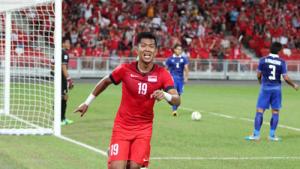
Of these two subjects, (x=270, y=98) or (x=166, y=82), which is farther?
(x=270, y=98)

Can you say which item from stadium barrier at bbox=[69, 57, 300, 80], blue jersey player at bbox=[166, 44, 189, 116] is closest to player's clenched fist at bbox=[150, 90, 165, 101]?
blue jersey player at bbox=[166, 44, 189, 116]

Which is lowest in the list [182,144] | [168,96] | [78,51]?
[182,144]

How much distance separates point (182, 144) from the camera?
14.9 m

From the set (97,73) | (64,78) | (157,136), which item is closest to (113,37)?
(97,73)

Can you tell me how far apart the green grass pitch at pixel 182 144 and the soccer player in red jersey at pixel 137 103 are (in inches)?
116

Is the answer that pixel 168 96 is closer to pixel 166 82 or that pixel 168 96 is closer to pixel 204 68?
pixel 166 82

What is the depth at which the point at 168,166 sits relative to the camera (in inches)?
471

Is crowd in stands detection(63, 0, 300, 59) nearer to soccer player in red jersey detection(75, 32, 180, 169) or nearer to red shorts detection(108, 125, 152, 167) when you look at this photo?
soccer player in red jersey detection(75, 32, 180, 169)

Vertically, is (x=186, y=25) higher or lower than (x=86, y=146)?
higher

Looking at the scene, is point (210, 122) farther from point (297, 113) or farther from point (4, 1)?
point (4, 1)

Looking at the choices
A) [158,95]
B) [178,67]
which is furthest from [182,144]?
[178,67]

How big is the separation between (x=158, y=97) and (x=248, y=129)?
1055cm

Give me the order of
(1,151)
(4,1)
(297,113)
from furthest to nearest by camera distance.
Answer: (297,113) < (4,1) < (1,151)

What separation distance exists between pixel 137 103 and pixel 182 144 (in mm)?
6229
